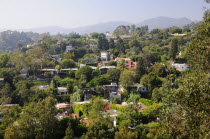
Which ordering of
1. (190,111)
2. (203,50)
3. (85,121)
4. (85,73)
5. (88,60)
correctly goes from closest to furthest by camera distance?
(190,111) < (203,50) < (85,121) < (85,73) < (88,60)

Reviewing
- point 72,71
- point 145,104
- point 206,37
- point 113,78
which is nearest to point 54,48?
point 72,71

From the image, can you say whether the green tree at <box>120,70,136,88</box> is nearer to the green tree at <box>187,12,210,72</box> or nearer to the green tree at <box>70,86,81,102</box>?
the green tree at <box>70,86,81,102</box>

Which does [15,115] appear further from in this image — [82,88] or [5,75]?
[5,75]

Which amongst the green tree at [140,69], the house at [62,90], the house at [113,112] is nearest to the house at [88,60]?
the house at [62,90]

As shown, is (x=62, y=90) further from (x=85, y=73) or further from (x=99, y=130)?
(x=99, y=130)

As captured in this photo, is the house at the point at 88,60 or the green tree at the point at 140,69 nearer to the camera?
the green tree at the point at 140,69

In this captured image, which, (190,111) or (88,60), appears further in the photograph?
(88,60)

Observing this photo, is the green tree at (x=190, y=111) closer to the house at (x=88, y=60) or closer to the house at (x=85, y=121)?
the house at (x=85, y=121)

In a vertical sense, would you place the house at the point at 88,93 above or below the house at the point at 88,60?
below

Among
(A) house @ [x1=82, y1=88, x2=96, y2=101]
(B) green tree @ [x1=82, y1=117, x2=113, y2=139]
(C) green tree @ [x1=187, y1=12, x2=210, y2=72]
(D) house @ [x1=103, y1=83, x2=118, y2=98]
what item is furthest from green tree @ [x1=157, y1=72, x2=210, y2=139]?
(D) house @ [x1=103, y1=83, x2=118, y2=98]

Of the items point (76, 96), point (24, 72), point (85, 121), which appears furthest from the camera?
point (24, 72)

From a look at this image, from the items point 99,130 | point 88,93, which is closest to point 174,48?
point 88,93

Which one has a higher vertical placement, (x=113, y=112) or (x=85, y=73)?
(x=85, y=73)
